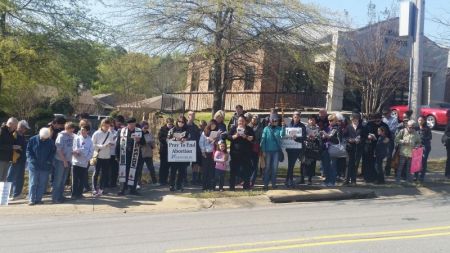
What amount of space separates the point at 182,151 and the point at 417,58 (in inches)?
293

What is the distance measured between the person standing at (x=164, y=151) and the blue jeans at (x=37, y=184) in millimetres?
2853

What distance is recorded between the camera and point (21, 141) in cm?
1258

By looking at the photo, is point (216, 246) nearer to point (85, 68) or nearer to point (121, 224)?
point (121, 224)

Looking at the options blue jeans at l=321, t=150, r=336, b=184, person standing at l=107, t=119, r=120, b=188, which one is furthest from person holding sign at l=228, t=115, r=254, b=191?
person standing at l=107, t=119, r=120, b=188

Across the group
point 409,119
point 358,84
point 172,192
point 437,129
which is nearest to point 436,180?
point 409,119

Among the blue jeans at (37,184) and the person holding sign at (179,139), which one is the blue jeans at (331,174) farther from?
the blue jeans at (37,184)

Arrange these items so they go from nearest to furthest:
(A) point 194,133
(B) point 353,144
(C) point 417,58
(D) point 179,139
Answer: (D) point 179,139 → (A) point 194,133 → (B) point 353,144 → (C) point 417,58

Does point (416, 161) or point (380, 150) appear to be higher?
point (380, 150)

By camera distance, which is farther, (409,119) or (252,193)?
(409,119)

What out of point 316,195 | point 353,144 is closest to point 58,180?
point 316,195

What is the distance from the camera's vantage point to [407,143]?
14.2 metres

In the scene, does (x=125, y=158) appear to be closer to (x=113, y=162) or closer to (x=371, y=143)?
(x=113, y=162)

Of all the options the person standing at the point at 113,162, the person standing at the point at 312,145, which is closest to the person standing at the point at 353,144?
the person standing at the point at 312,145

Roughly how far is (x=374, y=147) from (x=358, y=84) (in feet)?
31.3
